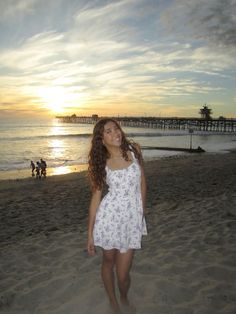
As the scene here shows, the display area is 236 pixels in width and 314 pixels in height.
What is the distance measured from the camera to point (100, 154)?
330cm

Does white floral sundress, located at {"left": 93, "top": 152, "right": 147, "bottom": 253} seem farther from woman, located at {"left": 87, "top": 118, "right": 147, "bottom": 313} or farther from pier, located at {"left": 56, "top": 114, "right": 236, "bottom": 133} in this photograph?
pier, located at {"left": 56, "top": 114, "right": 236, "bottom": 133}

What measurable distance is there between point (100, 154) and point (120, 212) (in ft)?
2.02

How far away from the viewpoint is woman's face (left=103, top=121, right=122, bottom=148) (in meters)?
3.29

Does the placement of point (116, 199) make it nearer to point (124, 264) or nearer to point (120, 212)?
point (120, 212)

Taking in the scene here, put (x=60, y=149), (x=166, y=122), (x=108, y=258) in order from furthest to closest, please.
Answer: (x=166, y=122)
(x=60, y=149)
(x=108, y=258)

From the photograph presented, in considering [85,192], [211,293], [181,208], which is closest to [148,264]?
[211,293]

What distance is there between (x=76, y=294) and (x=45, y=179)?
43.7ft

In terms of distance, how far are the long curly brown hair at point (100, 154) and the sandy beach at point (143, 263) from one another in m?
1.58

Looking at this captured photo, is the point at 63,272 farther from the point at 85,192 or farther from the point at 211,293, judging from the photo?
the point at 85,192

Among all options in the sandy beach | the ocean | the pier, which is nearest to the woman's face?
the ocean

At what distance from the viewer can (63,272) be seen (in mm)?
4812

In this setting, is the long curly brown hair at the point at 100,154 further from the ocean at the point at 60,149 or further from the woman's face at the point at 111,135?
the ocean at the point at 60,149

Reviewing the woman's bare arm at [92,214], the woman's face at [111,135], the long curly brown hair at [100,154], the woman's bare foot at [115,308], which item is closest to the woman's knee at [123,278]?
the woman's bare foot at [115,308]

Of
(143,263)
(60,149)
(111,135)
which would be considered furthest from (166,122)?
(111,135)
